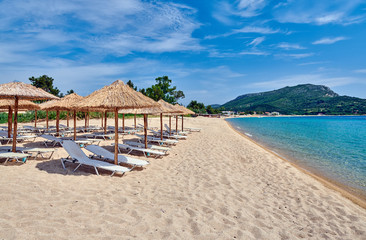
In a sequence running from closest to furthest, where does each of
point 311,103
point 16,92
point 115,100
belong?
1. point 115,100
2. point 16,92
3. point 311,103

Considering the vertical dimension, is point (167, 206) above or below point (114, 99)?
below

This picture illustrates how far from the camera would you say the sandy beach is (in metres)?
2.77

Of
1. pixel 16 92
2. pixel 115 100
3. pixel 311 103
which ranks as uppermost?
pixel 311 103

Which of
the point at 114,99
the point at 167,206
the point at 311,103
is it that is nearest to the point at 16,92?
the point at 114,99

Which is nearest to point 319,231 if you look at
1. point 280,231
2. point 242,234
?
point 280,231

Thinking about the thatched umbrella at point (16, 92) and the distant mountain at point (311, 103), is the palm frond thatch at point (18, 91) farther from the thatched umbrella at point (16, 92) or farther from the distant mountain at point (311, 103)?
the distant mountain at point (311, 103)

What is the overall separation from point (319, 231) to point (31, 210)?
14.2ft

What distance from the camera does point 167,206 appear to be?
11.7 feet

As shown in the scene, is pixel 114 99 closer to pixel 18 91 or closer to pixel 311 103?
pixel 18 91

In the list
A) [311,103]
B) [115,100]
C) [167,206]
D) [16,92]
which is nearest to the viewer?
[167,206]

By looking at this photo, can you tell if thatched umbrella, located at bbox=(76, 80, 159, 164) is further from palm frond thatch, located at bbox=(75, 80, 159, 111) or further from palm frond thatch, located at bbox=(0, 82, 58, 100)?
palm frond thatch, located at bbox=(0, 82, 58, 100)

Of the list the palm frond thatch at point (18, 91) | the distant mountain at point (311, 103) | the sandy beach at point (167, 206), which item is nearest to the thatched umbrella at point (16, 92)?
the palm frond thatch at point (18, 91)

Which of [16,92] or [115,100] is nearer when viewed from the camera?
[115,100]

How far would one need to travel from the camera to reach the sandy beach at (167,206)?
2.77 meters
